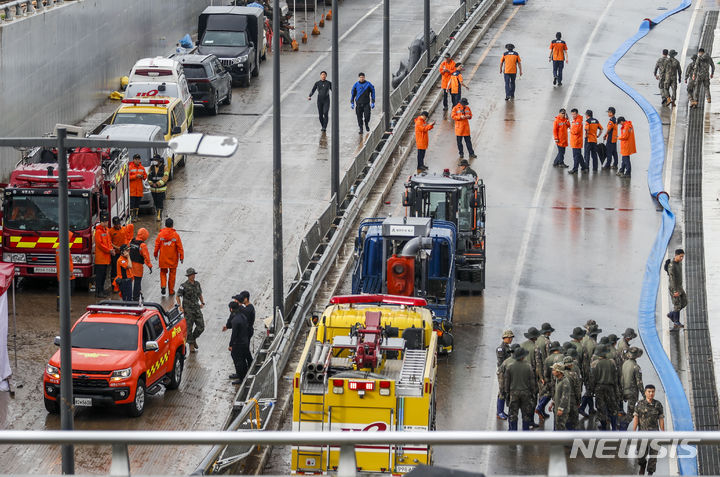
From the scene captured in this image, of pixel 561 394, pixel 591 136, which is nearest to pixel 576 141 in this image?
pixel 591 136

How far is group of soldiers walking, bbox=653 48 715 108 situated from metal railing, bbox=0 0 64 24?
59.3ft

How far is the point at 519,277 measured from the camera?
93.9ft

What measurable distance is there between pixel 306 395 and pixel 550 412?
225 inches

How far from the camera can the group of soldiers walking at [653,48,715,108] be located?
39.1 metres

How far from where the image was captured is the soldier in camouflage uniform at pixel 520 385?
20.2m

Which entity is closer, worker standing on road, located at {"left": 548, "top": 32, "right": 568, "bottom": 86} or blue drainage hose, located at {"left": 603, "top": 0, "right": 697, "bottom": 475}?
blue drainage hose, located at {"left": 603, "top": 0, "right": 697, "bottom": 475}

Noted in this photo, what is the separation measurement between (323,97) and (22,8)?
28.7 ft

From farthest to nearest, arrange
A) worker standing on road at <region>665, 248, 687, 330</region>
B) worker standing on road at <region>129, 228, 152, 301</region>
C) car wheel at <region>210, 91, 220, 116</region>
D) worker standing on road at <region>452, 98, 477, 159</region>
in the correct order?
car wheel at <region>210, 91, 220, 116</region>, worker standing on road at <region>452, 98, 477, 159</region>, worker standing on road at <region>129, 228, 152, 301</region>, worker standing on road at <region>665, 248, 687, 330</region>

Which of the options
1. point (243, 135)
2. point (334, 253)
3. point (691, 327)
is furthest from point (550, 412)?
point (243, 135)

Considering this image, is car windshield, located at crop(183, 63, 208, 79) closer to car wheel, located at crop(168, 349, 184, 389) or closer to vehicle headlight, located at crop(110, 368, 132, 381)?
car wheel, located at crop(168, 349, 184, 389)

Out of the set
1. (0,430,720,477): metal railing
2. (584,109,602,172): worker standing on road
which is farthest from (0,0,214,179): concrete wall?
(0,430,720,477): metal railing

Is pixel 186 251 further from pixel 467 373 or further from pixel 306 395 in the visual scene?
pixel 306 395

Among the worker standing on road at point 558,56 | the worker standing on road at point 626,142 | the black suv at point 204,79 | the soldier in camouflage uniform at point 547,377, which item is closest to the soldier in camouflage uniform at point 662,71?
the worker standing on road at point 558,56

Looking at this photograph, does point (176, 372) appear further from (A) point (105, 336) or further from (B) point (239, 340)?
(A) point (105, 336)
